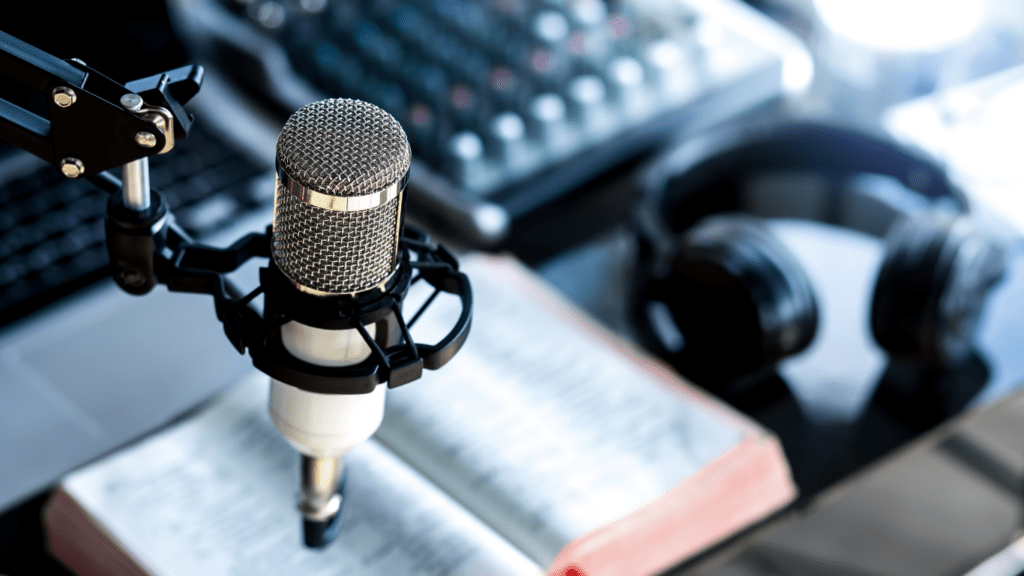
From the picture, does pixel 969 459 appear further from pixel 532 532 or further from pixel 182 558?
pixel 182 558

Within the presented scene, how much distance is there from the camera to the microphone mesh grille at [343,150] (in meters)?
0.31

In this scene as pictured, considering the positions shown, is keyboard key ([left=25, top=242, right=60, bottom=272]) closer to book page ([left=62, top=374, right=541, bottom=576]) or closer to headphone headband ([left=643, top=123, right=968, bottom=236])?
book page ([left=62, top=374, right=541, bottom=576])

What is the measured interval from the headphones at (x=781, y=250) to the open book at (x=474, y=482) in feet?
0.20

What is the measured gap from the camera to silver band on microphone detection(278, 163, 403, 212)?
31cm

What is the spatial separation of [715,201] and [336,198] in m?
0.49

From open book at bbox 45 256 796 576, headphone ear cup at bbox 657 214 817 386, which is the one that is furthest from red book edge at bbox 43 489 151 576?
headphone ear cup at bbox 657 214 817 386

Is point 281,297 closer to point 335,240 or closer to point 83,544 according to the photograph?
point 335,240

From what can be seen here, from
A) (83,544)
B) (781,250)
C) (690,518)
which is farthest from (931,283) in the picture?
(83,544)

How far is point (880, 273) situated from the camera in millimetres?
639

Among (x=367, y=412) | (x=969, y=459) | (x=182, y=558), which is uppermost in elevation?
(x=367, y=412)

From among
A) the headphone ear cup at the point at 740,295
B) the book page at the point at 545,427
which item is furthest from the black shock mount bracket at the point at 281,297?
the headphone ear cup at the point at 740,295

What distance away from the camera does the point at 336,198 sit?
31 centimetres

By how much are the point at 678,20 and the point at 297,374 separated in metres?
0.65

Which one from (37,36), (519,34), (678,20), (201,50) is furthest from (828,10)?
(37,36)
